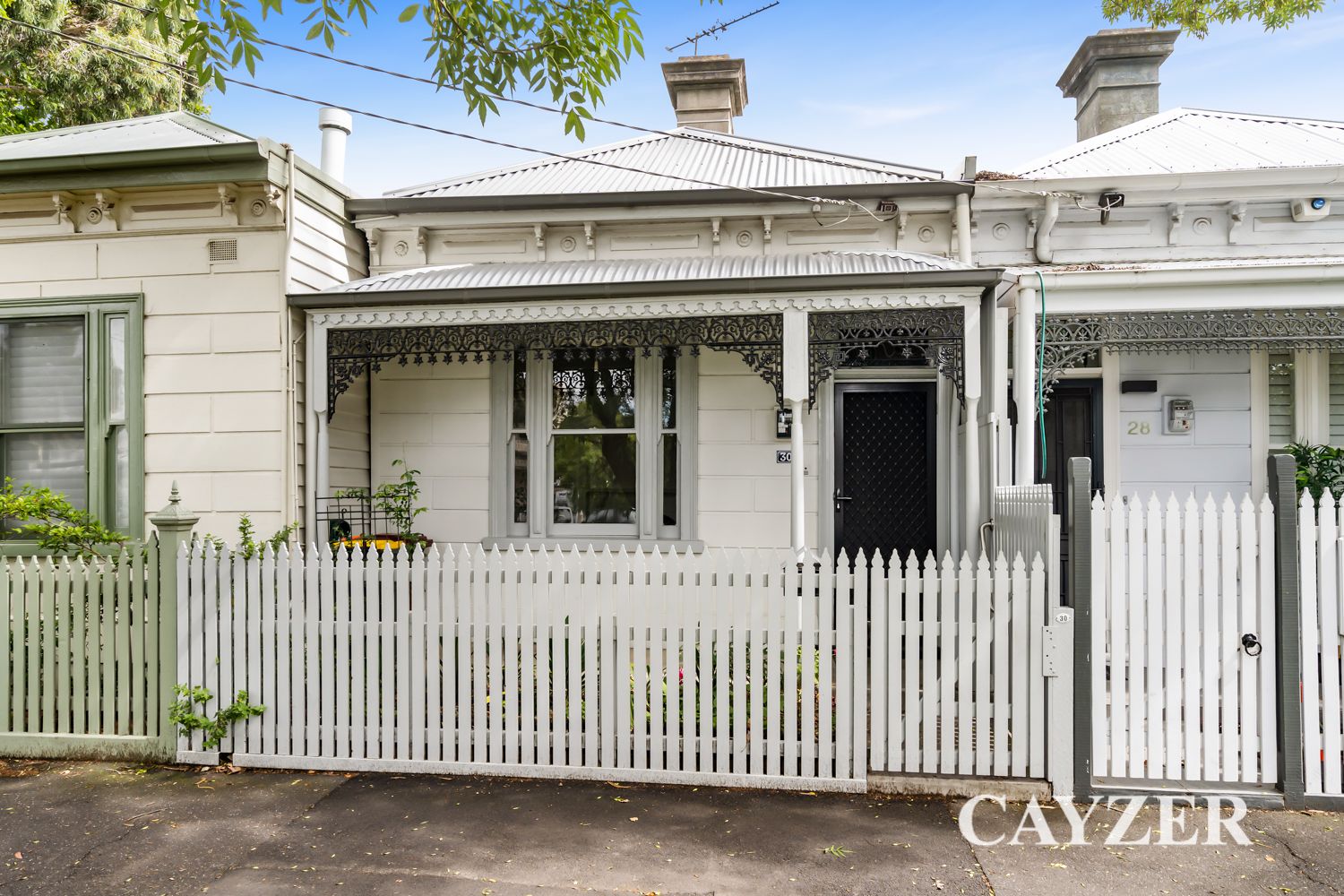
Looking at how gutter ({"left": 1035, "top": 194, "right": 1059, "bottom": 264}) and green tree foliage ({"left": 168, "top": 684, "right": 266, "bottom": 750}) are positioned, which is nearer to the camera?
green tree foliage ({"left": 168, "top": 684, "right": 266, "bottom": 750})

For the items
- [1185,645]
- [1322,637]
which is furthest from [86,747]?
[1322,637]

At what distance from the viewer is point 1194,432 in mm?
8078

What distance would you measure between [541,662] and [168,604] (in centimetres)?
215

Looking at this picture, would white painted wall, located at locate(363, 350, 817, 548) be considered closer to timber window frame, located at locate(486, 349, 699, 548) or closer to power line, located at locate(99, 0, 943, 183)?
timber window frame, located at locate(486, 349, 699, 548)

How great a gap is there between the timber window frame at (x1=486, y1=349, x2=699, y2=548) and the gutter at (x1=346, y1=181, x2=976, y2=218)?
1315mm

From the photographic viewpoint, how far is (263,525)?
686cm

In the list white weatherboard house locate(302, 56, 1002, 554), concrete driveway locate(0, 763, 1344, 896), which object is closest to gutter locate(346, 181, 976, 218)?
white weatherboard house locate(302, 56, 1002, 554)

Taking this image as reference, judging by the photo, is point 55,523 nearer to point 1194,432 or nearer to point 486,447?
point 486,447

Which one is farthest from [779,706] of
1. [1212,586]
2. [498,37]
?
[498,37]

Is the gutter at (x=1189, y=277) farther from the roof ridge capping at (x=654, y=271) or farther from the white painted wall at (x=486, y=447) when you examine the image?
the white painted wall at (x=486, y=447)

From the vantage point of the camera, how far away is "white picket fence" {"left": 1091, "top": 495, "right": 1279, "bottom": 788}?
14.2 feet

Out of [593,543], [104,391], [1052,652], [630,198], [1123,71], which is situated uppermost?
[1123,71]

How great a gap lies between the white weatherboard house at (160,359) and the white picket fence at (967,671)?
15.3ft

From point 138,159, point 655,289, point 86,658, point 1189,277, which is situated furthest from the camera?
point 655,289
